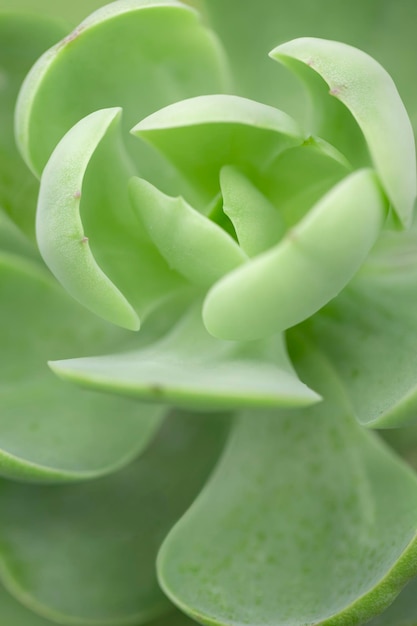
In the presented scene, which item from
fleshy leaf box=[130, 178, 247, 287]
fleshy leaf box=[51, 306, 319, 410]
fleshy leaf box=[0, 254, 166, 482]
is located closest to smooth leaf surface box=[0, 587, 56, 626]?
fleshy leaf box=[0, 254, 166, 482]

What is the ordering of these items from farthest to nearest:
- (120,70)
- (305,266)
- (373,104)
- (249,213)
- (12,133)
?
(12,133)
(120,70)
(249,213)
(373,104)
(305,266)

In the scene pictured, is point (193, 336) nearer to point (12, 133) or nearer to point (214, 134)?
point (214, 134)

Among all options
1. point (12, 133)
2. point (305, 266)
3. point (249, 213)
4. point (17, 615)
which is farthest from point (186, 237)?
point (17, 615)

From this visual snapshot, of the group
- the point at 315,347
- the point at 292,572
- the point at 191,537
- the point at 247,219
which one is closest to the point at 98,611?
the point at 191,537

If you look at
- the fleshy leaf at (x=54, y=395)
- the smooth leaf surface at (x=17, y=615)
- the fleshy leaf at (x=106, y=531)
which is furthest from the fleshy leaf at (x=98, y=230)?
the smooth leaf surface at (x=17, y=615)

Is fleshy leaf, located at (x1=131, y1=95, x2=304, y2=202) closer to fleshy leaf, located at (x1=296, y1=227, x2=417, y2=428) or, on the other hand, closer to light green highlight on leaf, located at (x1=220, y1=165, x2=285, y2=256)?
light green highlight on leaf, located at (x1=220, y1=165, x2=285, y2=256)

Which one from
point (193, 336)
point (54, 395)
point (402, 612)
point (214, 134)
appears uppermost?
point (214, 134)

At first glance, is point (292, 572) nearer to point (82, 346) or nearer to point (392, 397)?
point (392, 397)

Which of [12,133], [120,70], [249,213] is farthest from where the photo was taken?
[12,133]
